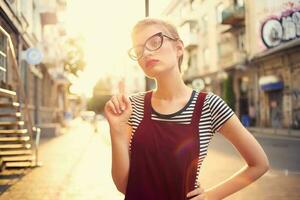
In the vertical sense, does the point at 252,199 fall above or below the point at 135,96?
below

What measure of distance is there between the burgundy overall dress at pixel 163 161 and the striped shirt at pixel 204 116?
31 millimetres

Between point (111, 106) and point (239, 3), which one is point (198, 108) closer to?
point (111, 106)

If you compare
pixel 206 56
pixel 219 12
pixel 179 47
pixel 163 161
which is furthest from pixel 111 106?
pixel 206 56

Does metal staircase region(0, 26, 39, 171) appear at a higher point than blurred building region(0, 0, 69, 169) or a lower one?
lower

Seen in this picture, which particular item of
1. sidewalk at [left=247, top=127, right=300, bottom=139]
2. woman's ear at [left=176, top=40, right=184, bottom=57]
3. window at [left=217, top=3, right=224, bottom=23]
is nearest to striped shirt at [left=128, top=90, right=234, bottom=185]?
woman's ear at [left=176, top=40, right=184, bottom=57]

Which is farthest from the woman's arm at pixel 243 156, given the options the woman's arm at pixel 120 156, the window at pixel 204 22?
the window at pixel 204 22

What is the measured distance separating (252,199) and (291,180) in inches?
79.9

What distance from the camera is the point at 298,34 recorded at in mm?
26250

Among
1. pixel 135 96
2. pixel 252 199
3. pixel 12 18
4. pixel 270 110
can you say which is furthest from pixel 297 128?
pixel 135 96

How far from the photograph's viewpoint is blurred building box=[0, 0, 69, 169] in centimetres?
954

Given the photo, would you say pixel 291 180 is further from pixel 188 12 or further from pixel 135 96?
pixel 188 12

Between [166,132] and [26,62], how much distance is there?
71.0ft

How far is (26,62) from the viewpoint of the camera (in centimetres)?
2270

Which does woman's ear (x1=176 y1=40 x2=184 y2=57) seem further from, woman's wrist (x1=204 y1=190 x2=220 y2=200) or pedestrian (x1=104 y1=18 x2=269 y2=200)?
woman's wrist (x1=204 y1=190 x2=220 y2=200)
